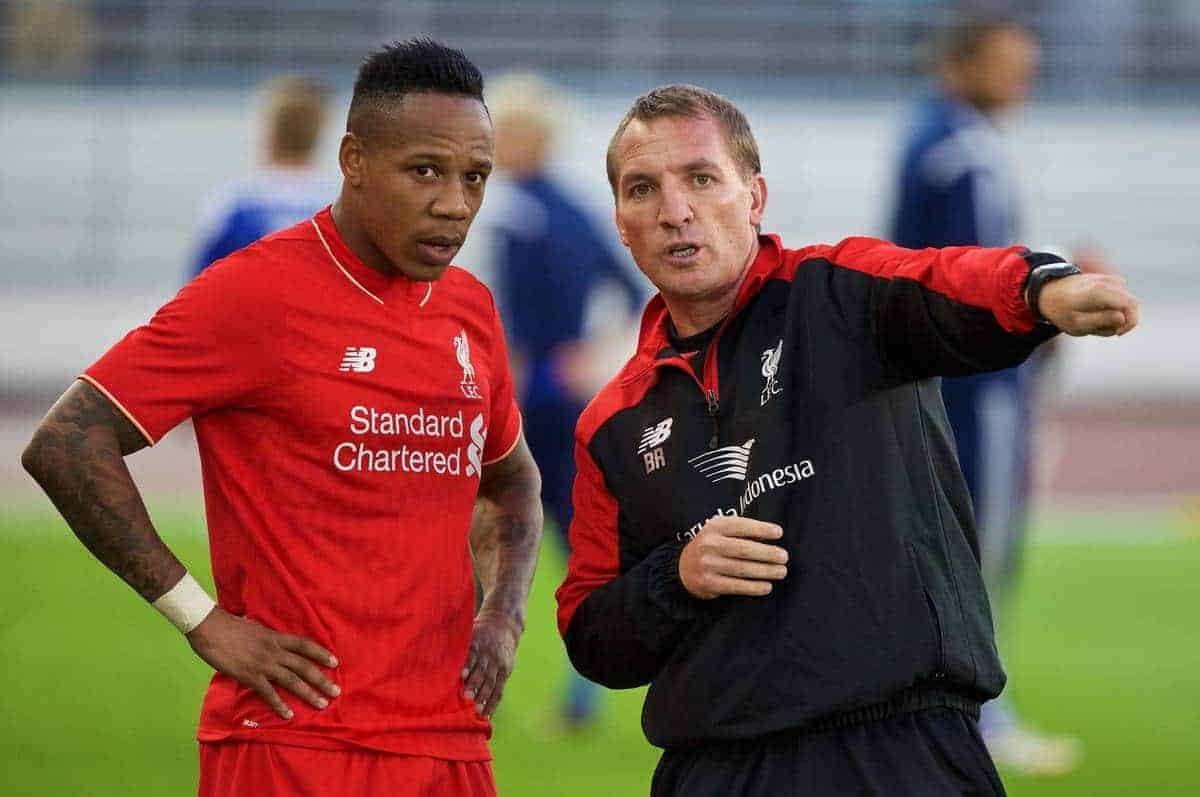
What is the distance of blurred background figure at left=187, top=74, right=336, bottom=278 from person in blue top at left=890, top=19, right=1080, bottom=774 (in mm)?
2374

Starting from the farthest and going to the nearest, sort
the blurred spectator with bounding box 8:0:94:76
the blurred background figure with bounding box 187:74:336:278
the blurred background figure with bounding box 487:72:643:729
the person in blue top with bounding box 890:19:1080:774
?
1. the blurred spectator with bounding box 8:0:94:76
2. the blurred background figure with bounding box 487:72:643:729
3. the blurred background figure with bounding box 187:74:336:278
4. the person in blue top with bounding box 890:19:1080:774

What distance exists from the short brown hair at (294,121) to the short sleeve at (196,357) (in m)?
4.07

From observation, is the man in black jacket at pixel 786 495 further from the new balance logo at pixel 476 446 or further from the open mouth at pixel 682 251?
the new balance logo at pixel 476 446

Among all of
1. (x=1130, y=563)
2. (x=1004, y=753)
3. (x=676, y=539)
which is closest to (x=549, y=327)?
(x=1004, y=753)

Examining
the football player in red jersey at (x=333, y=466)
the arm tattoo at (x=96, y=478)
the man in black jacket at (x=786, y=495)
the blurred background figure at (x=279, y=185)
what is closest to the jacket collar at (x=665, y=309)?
the man in black jacket at (x=786, y=495)

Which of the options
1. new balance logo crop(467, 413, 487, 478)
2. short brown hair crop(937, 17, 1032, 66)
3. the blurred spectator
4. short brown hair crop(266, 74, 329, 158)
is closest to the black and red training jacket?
new balance logo crop(467, 413, 487, 478)

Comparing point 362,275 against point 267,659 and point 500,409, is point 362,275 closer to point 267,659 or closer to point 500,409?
point 500,409

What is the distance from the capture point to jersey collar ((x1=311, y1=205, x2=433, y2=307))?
3.46m

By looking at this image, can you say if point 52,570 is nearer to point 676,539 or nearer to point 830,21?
point 676,539

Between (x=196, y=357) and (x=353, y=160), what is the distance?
1.69ft

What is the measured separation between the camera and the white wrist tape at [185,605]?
10.8 feet

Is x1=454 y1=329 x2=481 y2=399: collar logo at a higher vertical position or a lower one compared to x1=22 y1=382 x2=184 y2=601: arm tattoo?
higher

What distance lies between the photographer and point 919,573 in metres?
3.20

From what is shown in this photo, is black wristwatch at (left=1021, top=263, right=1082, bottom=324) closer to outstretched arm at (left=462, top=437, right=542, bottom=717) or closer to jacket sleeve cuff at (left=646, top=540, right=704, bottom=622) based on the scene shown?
jacket sleeve cuff at (left=646, top=540, right=704, bottom=622)
